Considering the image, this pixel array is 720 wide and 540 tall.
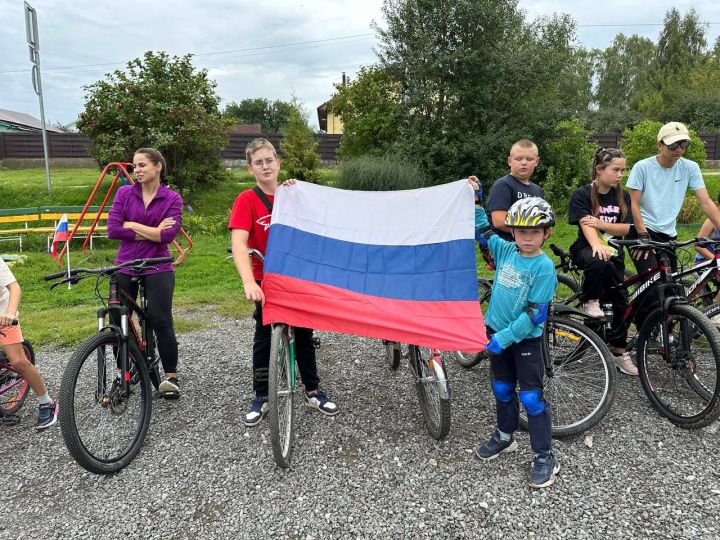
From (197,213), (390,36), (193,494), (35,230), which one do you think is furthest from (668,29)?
(193,494)

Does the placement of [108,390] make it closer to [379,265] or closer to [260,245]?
[260,245]

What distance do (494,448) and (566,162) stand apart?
1430cm

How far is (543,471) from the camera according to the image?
289 centimetres

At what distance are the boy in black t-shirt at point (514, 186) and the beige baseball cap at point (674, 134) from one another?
1.16 meters

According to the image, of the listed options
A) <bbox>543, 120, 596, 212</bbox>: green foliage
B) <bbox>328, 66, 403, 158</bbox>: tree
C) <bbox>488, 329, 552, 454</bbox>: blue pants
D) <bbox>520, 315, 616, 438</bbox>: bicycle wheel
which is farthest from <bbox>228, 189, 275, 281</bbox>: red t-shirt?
<bbox>543, 120, 596, 212</bbox>: green foliage

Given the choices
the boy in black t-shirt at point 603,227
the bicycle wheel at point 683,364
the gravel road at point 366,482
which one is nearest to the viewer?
the gravel road at point 366,482

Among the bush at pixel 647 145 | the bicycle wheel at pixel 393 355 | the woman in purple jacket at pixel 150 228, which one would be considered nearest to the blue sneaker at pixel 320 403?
the bicycle wheel at pixel 393 355

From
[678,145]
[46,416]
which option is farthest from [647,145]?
[46,416]

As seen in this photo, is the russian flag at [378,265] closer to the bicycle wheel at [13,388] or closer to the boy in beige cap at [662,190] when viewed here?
the boy in beige cap at [662,190]

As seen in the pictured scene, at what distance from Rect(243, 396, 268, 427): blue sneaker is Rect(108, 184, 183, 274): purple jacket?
120 centimetres

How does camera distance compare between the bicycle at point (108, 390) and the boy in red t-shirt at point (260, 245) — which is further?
the boy in red t-shirt at point (260, 245)

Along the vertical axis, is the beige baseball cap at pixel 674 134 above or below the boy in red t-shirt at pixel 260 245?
above

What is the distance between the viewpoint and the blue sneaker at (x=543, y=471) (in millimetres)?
2857

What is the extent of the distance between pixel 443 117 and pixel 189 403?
13.4 metres
